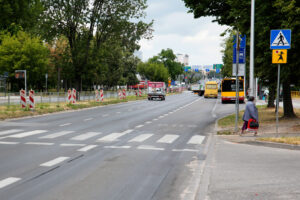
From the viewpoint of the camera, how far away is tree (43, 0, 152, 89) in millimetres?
36188

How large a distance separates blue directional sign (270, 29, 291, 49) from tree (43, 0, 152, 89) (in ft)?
87.4

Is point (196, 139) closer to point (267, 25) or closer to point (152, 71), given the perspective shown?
point (267, 25)

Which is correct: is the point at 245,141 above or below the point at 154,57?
below

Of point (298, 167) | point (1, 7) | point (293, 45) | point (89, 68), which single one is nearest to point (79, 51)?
point (89, 68)

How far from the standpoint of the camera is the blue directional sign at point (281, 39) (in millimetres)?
12258

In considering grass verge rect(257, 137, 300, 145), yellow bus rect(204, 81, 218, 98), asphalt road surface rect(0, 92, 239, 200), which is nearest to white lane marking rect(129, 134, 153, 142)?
asphalt road surface rect(0, 92, 239, 200)

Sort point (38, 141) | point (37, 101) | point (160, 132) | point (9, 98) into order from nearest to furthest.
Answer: point (38, 141) < point (160, 132) < point (9, 98) < point (37, 101)

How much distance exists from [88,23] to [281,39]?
92.2 feet

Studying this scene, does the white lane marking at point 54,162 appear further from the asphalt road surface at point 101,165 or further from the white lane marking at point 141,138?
the white lane marking at point 141,138

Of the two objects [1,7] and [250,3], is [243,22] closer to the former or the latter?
[250,3]

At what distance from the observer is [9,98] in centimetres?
2736

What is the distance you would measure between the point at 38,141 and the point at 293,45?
9866 millimetres

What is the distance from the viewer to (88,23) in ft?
124

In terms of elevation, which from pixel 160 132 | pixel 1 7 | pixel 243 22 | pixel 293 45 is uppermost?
pixel 1 7
